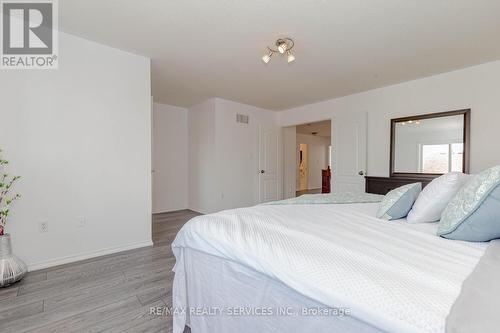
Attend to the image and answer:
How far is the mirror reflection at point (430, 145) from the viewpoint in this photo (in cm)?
325

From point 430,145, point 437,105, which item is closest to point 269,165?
point 430,145

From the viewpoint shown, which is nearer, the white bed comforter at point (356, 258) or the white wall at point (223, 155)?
the white bed comforter at point (356, 258)

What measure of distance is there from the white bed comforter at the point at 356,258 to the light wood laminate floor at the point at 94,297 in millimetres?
667

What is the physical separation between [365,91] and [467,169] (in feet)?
6.31

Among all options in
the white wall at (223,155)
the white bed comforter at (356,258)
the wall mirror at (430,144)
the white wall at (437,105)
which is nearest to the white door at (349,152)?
the white wall at (437,105)

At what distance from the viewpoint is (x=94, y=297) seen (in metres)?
1.84

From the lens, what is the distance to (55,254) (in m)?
2.42

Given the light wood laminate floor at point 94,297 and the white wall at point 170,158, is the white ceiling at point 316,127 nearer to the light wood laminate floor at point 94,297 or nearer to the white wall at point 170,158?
the white wall at point 170,158

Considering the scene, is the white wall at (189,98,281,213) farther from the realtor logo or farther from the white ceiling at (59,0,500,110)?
the realtor logo

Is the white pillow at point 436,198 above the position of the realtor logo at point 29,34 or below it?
below

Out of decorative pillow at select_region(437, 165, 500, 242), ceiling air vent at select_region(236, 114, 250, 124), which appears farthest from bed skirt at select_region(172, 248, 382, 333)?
ceiling air vent at select_region(236, 114, 250, 124)

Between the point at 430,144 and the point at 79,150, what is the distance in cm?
464

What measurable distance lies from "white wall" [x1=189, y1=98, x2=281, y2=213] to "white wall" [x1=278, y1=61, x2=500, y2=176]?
1707 millimetres

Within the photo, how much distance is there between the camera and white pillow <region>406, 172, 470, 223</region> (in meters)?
1.30
